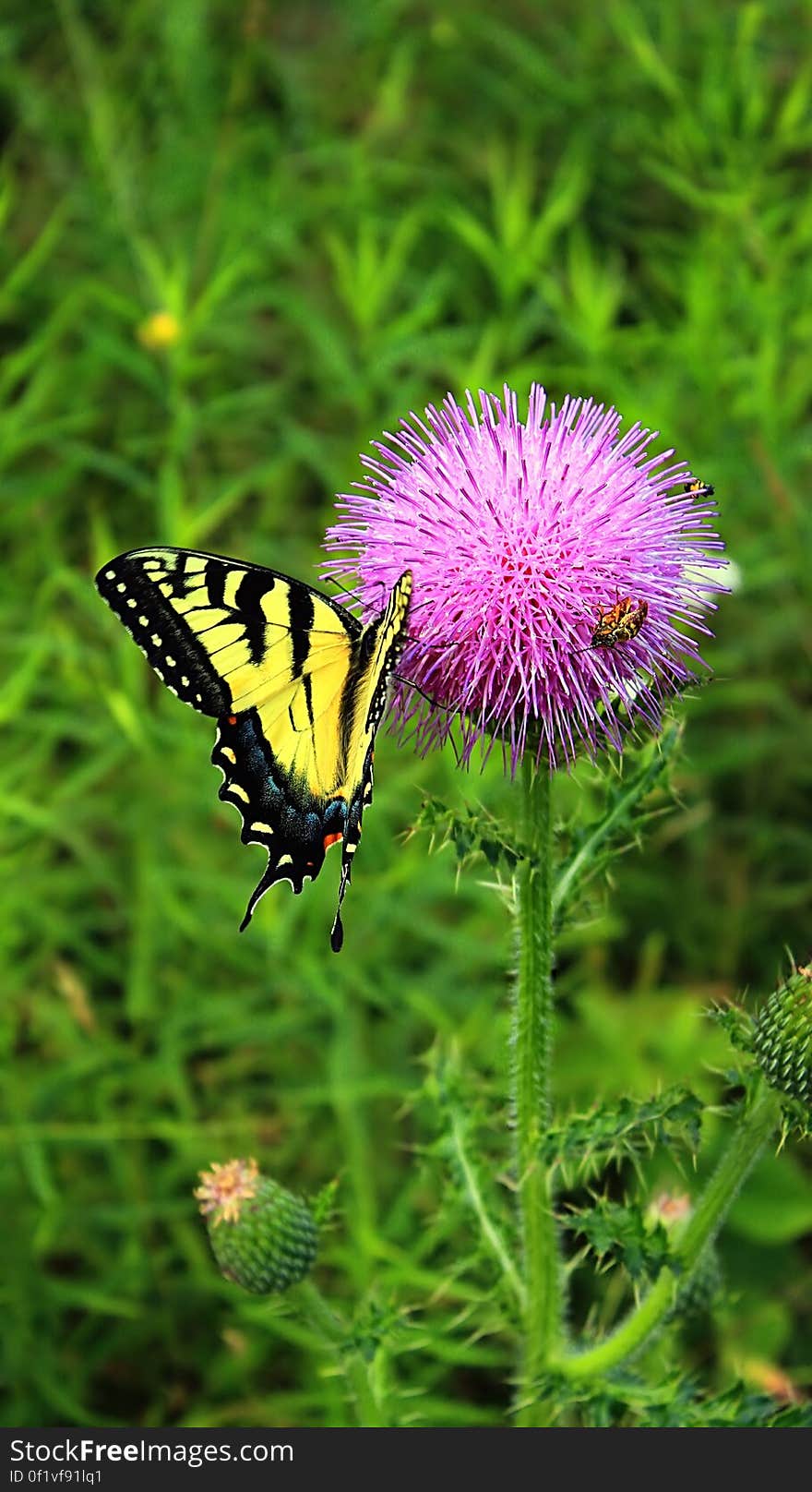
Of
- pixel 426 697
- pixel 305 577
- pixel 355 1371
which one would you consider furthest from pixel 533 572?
pixel 305 577

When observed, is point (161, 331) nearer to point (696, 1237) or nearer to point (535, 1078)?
point (535, 1078)

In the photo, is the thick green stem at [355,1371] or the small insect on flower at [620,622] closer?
the small insect on flower at [620,622]

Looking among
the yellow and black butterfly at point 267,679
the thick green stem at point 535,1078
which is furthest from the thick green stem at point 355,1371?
the yellow and black butterfly at point 267,679

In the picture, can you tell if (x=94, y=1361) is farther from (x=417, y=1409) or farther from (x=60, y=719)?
(x=60, y=719)

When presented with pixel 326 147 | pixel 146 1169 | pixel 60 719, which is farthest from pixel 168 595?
pixel 326 147

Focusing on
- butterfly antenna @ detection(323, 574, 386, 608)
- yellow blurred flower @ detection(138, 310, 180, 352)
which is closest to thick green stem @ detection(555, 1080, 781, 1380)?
butterfly antenna @ detection(323, 574, 386, 608)

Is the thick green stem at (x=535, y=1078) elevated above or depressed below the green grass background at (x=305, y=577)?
below

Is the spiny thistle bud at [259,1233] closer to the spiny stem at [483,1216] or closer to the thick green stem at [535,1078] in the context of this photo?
the spiny stem at [483,1216]

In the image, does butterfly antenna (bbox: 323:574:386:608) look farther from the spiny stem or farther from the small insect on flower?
the spiny stem
